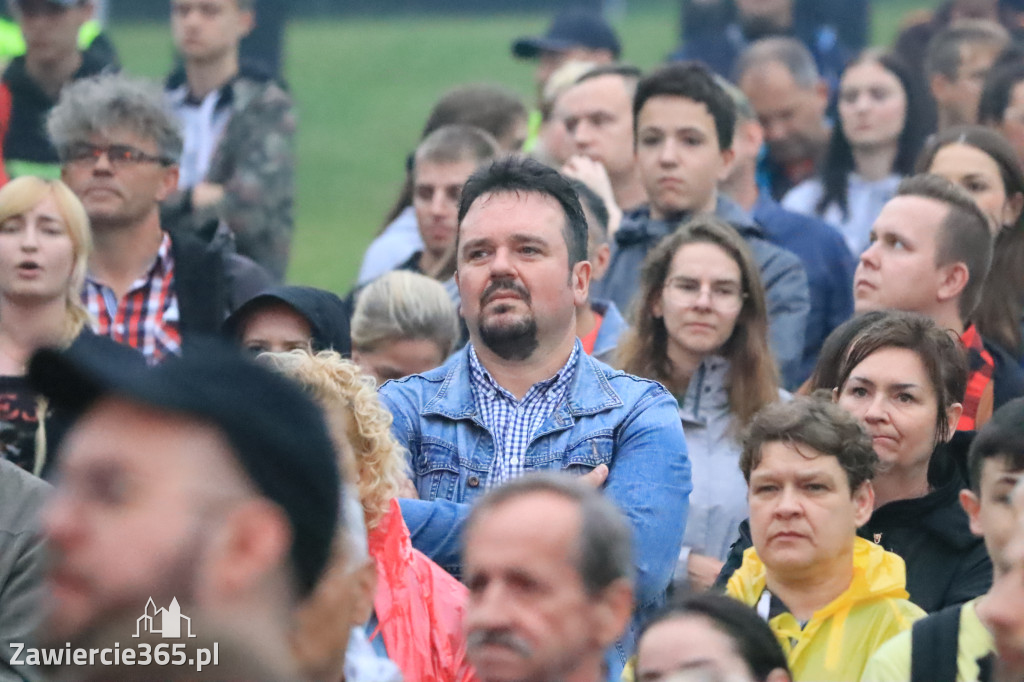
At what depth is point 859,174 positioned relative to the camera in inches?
347

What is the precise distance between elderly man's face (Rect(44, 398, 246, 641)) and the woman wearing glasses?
350 cm

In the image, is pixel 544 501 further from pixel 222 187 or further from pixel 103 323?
pixel 222 187

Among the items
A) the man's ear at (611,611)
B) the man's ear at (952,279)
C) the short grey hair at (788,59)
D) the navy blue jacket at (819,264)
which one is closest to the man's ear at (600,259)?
the navy blue jacket at (819,264)

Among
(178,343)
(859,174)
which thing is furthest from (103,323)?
(859,174)

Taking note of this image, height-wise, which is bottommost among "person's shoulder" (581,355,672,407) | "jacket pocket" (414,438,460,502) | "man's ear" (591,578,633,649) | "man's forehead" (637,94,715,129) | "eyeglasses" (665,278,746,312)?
Result: "jacket pocket" (414,438,460,502)

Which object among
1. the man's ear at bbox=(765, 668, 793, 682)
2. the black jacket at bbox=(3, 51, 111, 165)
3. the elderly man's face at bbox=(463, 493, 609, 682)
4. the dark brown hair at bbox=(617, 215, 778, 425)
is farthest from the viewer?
the black jacket at bbox=(3, 51, 111, 165)

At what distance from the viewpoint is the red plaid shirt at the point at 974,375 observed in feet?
17.7

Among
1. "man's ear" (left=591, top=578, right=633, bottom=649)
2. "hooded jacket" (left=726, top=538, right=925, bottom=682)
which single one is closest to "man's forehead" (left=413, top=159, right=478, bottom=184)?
"hooded jacket" (left=726, top=538, right=925, bottom=682)

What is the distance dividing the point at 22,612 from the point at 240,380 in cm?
233

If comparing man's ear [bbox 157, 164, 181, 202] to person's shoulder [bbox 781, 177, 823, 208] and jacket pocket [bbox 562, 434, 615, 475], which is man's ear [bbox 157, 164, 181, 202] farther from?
person's shoulder [bbox 781, 177, 823, 208]

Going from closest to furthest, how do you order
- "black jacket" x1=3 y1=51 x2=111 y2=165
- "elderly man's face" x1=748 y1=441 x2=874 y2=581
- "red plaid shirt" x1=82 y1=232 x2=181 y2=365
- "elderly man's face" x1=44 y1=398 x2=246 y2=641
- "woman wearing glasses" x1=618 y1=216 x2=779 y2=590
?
"elderly man's face" x1=44 y1=398 x2=246 y2=641
"elderly man's face" x1=748 y1=441 x2=874 y2=581
"woman wearing glasses" x1=618 y1=216 x2=779 y2=590
"red plaid shirt" x1=82 y1=232 x2=181 y2=365
"black jacket" x1=3 y1=51 x2=111 y2=165

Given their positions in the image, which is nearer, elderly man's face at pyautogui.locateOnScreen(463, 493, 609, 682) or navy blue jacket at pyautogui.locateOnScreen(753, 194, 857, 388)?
elderly man's face at pyautogui.locateOnScreen(463, 493, 609, 682)

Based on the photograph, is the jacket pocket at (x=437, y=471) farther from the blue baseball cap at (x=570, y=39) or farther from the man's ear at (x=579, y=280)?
the blue baseball cap at (x=570, y=39)

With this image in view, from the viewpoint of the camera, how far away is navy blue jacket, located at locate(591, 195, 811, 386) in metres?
6.44
